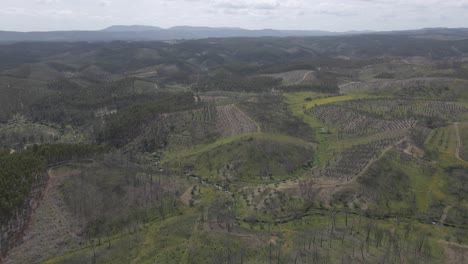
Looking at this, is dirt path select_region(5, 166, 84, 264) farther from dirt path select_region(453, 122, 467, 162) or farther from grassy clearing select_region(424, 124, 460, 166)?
dirt path select_region(453, 122, 467, 162)

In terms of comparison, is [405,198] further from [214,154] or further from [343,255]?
[214,154]

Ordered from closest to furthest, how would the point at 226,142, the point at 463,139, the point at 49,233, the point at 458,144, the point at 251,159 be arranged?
the point at 49,233
the point at 251,159
the point at 458,144
the point at 463,139
the point at 226,142

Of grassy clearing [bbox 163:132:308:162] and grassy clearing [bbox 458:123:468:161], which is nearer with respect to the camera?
grassy clearing [bbox 458:123:468:161]

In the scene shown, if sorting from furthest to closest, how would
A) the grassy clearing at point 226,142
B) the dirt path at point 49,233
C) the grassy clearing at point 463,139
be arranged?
the grassy clearing at point 226,142 → the grassy clearing at point 463,139 → the dirt path at point 49,233

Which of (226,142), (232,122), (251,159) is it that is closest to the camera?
(251,159)

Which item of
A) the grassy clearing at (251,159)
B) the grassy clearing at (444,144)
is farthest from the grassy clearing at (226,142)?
the grassy clearing at (444,144)

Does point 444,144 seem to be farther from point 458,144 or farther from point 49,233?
point 49,233

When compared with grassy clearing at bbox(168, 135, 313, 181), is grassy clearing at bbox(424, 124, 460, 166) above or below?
above

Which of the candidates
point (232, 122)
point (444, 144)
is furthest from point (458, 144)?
point (232, 122)

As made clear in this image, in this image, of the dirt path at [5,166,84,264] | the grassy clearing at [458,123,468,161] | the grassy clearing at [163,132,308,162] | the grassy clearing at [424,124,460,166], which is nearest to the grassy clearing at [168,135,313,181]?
the grassy clearing at [163,132,308,162]

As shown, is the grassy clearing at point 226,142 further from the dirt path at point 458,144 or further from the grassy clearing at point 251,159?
the dirt path at point 458,144
